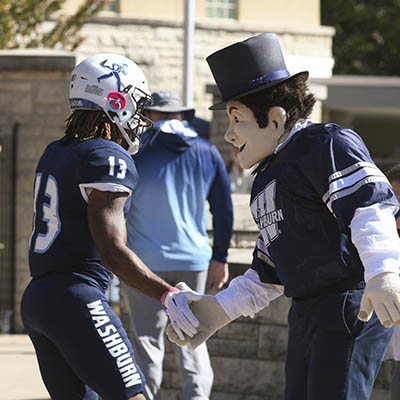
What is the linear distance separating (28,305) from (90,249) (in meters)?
0.33

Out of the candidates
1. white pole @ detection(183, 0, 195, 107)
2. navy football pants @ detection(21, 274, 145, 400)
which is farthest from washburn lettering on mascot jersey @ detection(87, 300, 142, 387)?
white pole @ detection(183, 0, 195, 107)

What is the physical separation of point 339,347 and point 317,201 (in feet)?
1.61

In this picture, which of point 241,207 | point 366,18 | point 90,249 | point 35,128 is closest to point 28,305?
point 90,249

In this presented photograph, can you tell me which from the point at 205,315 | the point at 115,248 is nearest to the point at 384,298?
the point at 205,315

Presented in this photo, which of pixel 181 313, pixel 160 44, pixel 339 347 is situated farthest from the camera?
pixel 160 44

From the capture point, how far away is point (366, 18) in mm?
29547

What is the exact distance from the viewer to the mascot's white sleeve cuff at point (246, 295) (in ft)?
12.3

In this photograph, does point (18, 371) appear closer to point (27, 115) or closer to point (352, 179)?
point (27, 115)

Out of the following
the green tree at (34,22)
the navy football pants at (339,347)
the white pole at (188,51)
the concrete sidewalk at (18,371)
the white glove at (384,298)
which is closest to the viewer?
the white glove at (384,298)

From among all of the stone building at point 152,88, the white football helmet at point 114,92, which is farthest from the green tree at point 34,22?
the white football helmet at point 114,92

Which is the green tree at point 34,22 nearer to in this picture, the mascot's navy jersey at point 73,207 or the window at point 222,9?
the window at point 222,9

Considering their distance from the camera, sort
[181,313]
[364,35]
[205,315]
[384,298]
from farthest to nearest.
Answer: [364,35] → [205,315] → [181,313] → [384,298]

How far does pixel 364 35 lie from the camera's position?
30.0 meters

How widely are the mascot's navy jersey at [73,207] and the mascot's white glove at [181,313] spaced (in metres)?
0.39
